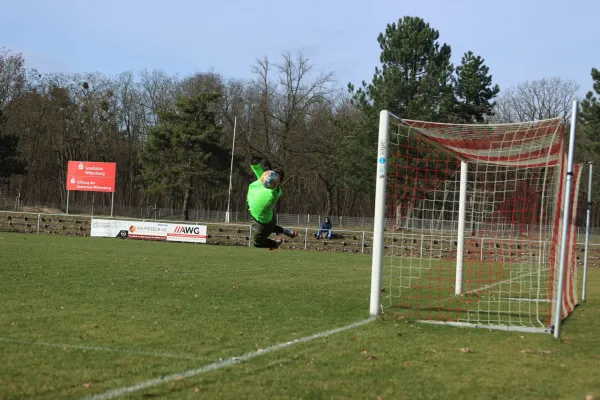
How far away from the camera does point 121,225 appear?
32.8 m

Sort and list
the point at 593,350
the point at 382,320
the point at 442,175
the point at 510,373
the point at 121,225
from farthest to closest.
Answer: the point at 121,225 → the point at 442,175 → the point at 382,320 → the point at 593,350 → the point at 510,373

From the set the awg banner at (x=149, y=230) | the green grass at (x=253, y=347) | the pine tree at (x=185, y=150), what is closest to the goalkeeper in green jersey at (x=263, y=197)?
the green grass at (x=253, y=347)

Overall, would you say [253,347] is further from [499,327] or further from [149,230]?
[149,230]

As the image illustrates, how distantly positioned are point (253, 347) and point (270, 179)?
3.12m

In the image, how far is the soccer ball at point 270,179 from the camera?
31.3 feet

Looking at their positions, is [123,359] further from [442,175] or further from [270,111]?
[270,111]

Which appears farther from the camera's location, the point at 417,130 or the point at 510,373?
the point at 417,130

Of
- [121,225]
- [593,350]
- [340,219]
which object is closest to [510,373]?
[593,350]

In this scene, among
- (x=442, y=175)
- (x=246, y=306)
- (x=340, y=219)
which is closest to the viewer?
(x=246, y=306)

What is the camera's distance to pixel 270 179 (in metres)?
9.54

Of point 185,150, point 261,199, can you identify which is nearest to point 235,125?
point 185,150

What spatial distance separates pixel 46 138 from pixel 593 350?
2539 inches

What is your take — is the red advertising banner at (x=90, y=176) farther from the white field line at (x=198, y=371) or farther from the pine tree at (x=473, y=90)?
the white field line at (x=198, y=371)

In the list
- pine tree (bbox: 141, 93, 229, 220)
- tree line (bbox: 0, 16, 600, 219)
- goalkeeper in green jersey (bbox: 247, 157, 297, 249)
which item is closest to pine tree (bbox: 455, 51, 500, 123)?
tree line (bbox: 0, 16, 600, 219)
